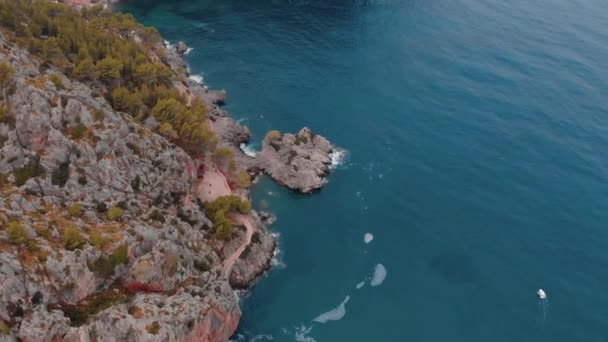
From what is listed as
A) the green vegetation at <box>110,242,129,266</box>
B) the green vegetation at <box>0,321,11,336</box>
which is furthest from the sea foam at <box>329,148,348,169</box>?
the green vegetation at <box>0,321,11,336</box>

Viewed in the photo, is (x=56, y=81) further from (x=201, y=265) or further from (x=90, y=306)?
(x=90, y=306)

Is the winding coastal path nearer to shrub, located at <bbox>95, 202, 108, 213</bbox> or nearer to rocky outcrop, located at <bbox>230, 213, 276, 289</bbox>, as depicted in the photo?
rocky outcrop, located at <bbox>230, 213, 276, 289</bbox>

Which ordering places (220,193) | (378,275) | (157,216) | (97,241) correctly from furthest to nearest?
(220,193), (378,275), (157,216), (97,241)

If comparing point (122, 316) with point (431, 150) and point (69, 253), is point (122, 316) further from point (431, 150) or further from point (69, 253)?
point (431, 150)

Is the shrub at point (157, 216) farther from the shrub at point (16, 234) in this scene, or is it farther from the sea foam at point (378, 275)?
the sea foam at point (378, 275)

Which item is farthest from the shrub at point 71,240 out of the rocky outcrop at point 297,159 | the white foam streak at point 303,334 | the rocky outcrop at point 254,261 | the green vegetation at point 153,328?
the rocky outcrop at point 297,159

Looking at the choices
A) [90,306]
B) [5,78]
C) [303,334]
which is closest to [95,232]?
[90,306]

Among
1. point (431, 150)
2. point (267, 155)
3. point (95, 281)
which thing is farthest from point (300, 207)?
point (95, 281)

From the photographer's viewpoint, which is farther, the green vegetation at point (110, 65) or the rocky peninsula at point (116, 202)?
the green vegetation at point (110, 65)
